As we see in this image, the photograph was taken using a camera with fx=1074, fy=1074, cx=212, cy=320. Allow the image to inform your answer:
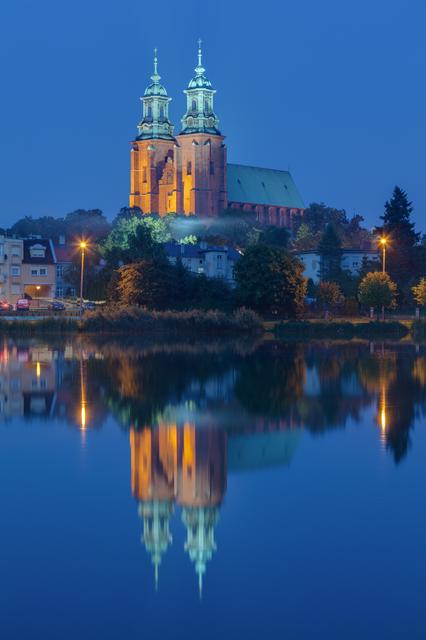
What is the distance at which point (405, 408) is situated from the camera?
23.4 metres

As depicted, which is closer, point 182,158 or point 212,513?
point 212,513

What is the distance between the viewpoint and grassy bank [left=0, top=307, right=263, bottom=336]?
191 feet

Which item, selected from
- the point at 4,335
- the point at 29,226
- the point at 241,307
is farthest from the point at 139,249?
the point at 29,226

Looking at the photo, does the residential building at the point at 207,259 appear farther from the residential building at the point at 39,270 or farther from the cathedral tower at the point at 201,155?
the cathedral tower at the point at 201,155

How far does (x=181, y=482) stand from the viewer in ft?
48.6

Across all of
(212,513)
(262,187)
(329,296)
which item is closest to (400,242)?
(329,296)

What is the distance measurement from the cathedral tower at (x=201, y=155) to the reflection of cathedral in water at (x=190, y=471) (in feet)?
430

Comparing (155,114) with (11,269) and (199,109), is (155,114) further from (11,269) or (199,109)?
(11,269)

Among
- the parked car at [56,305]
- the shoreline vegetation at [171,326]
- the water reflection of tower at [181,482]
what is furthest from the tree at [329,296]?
the water reflection of tower at [181,482]

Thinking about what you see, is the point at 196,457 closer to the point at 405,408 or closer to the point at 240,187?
the point at 405,408

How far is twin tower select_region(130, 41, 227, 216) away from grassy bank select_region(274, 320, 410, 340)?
89.7 m

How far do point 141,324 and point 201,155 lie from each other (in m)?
96.3

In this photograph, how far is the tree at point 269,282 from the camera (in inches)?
2478

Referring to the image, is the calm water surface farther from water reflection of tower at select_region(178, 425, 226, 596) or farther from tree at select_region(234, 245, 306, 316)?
tree at select_region(234, 245, 306, 316)
